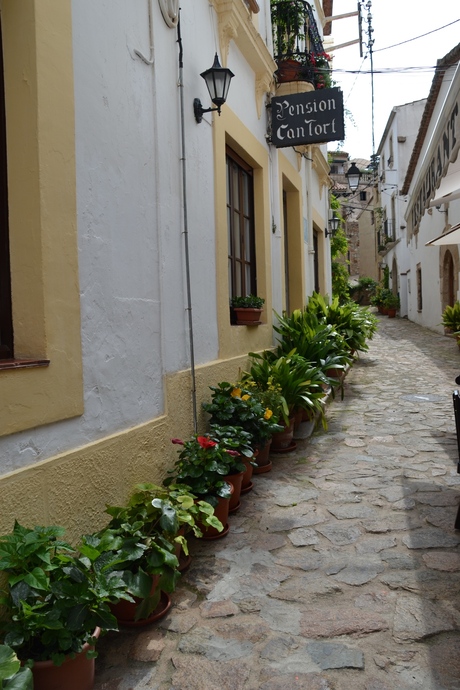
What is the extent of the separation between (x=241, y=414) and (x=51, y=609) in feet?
8.18

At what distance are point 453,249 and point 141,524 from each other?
1376 cm

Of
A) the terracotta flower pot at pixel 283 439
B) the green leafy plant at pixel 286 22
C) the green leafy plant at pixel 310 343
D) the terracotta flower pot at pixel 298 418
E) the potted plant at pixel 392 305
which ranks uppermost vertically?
the green leafy plant at pixel 286 22

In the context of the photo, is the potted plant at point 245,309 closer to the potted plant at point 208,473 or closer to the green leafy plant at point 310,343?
the green leafy plant at point 310,343

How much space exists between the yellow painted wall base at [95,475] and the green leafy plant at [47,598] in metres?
0.18

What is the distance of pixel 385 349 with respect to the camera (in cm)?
1360

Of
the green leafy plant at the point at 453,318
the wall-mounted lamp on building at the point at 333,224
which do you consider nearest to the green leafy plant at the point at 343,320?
the wall-mounted lamp on building at the point at 333,224

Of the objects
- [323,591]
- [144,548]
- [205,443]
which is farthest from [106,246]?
[323,591]

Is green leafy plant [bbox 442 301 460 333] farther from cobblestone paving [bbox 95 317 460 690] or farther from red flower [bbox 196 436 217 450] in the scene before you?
red flower [bbox 196 436 217 450]

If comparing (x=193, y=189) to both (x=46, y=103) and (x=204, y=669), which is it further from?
(x=204, y=669)

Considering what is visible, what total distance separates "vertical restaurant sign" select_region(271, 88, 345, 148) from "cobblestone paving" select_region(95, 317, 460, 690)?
356 cm

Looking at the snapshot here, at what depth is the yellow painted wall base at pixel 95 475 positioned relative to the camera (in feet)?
7.77

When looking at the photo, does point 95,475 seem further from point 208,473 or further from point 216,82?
point 216,82

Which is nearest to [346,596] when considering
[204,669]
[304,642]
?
[304,642]

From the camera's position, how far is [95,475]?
114 inches
